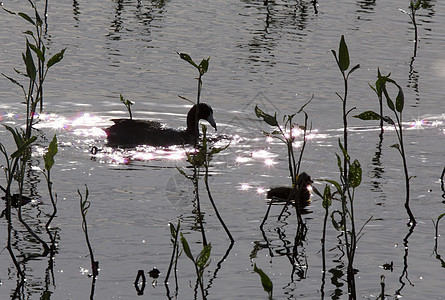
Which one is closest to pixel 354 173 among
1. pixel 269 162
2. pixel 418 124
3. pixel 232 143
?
pixel 269 162

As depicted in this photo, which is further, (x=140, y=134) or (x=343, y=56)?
(x=140, y=134)

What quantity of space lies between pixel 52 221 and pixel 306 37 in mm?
10535

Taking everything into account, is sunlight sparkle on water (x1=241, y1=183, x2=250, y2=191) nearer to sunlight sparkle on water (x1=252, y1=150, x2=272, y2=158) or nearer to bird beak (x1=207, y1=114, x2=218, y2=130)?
sunlight sparkle on water (x1=252, y1=150, x2=272, y2=158)

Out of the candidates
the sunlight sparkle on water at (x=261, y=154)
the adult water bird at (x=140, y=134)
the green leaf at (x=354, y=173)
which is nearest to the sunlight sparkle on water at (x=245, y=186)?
the sunlight sparkle on water at (x=261, y=154)

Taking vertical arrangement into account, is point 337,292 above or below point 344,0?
below

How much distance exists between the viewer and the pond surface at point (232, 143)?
6254 mm

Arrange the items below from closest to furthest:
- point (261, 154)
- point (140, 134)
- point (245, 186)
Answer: point (245, 186), point (261, 154), point (140, 134)

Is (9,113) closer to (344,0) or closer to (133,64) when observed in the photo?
(133,64)

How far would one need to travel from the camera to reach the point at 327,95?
12.7 m

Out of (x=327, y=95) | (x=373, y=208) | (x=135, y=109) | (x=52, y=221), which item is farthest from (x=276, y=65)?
(x=52, y=221)

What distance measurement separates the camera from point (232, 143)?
35.4 ft

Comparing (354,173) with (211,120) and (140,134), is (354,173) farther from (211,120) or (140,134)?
(211,120)

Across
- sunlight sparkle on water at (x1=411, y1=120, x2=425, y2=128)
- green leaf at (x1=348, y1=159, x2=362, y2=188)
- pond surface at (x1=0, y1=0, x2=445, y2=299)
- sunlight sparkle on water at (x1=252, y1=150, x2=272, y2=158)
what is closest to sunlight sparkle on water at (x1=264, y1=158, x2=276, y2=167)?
pond surface at (x1=0, y1=0, x2=445, y2=299)

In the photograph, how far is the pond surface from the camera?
625 cm
